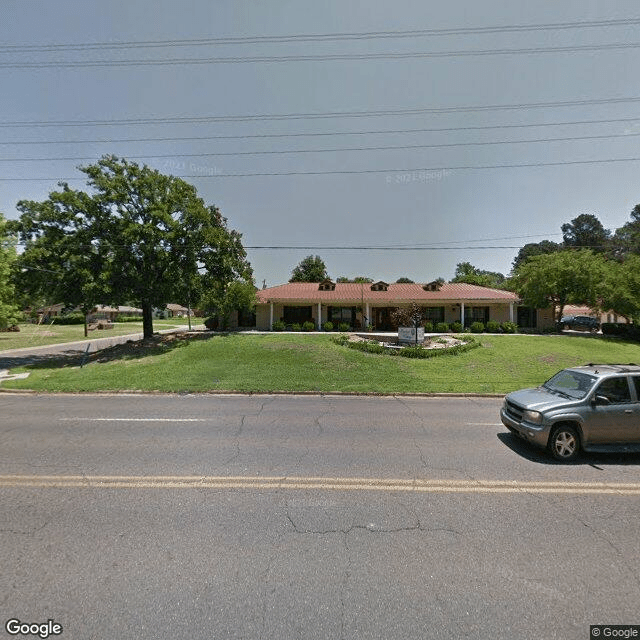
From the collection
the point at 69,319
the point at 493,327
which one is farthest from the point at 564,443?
the point at 69,319

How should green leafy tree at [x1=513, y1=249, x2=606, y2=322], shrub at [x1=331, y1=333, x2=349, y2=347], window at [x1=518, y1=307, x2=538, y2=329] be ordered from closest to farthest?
1. shrub at [x1=331, y1=333, x2=349, y2=347]
2. green leafy tree at [x1=513, y1=249, x2=606, y2=322]
3. window at [x1=518, y1=307, x2=538, y2=329]

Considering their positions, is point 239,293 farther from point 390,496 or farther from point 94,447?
point 390,496

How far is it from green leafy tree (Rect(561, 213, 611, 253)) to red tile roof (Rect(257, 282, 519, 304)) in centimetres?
6058

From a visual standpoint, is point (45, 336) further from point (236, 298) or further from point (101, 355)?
point (236, 298)

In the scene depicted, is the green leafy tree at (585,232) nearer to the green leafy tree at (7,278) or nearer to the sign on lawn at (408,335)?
the sign on lawn at (408,335)

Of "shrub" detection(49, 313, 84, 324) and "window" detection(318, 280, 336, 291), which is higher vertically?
"window" detection(318, 280, 336, 291)

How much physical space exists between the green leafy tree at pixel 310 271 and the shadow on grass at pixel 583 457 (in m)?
57.0

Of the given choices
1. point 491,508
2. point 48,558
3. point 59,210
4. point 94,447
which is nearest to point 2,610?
point 48,558

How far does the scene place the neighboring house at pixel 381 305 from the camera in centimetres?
3094

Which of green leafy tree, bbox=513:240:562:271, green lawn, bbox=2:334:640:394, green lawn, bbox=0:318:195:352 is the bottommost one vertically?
green lawn, bbox=0:318:195:352

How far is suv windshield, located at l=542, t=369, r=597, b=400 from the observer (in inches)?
251

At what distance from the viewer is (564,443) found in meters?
6.03

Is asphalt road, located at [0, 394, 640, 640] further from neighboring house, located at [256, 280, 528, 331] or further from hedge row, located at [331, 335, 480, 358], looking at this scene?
neighboring house, located at [256, 280, 528, 331]

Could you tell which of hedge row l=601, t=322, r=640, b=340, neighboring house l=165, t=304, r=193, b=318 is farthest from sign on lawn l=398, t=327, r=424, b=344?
neighboring house l=165, t=304, r=193, b=318
